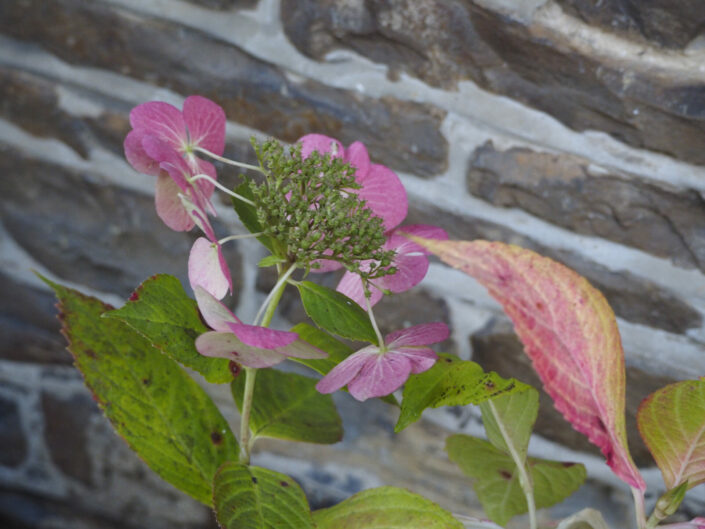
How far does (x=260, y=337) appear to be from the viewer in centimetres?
32

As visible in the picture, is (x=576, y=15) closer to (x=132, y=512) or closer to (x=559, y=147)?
(x=559, y=147)

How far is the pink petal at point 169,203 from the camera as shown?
1.24 ft

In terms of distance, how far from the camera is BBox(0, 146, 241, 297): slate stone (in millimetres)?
1002

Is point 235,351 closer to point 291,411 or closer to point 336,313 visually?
point 336,313

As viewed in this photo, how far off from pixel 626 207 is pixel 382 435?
1.65 feet

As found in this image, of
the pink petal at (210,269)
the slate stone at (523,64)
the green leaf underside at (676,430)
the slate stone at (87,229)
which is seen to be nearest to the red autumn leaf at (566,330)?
the green leaf underside at (676,430)

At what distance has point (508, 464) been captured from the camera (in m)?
0.55

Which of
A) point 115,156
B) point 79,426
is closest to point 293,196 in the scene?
point 115,156

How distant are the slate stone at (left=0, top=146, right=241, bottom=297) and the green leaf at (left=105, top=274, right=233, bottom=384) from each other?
0.58m

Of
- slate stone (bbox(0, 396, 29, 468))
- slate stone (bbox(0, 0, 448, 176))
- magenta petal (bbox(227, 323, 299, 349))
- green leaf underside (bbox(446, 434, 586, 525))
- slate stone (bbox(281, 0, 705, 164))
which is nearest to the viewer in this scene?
magenta petal (bbox(227, 323, 299, 349))

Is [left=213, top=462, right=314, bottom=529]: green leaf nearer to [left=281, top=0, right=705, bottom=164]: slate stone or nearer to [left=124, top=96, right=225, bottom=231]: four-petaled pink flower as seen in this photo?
[left=124, top=96, right=225, bottom=231]: four-petaled pink flower

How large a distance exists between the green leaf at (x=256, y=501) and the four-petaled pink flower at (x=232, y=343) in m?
0.10

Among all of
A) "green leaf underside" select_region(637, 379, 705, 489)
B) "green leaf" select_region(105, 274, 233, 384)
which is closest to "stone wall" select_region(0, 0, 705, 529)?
"green leaf underside" select_region(637, 379, 705, 489)

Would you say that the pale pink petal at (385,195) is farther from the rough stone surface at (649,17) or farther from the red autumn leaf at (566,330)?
the rough stone surface at (649,17)
